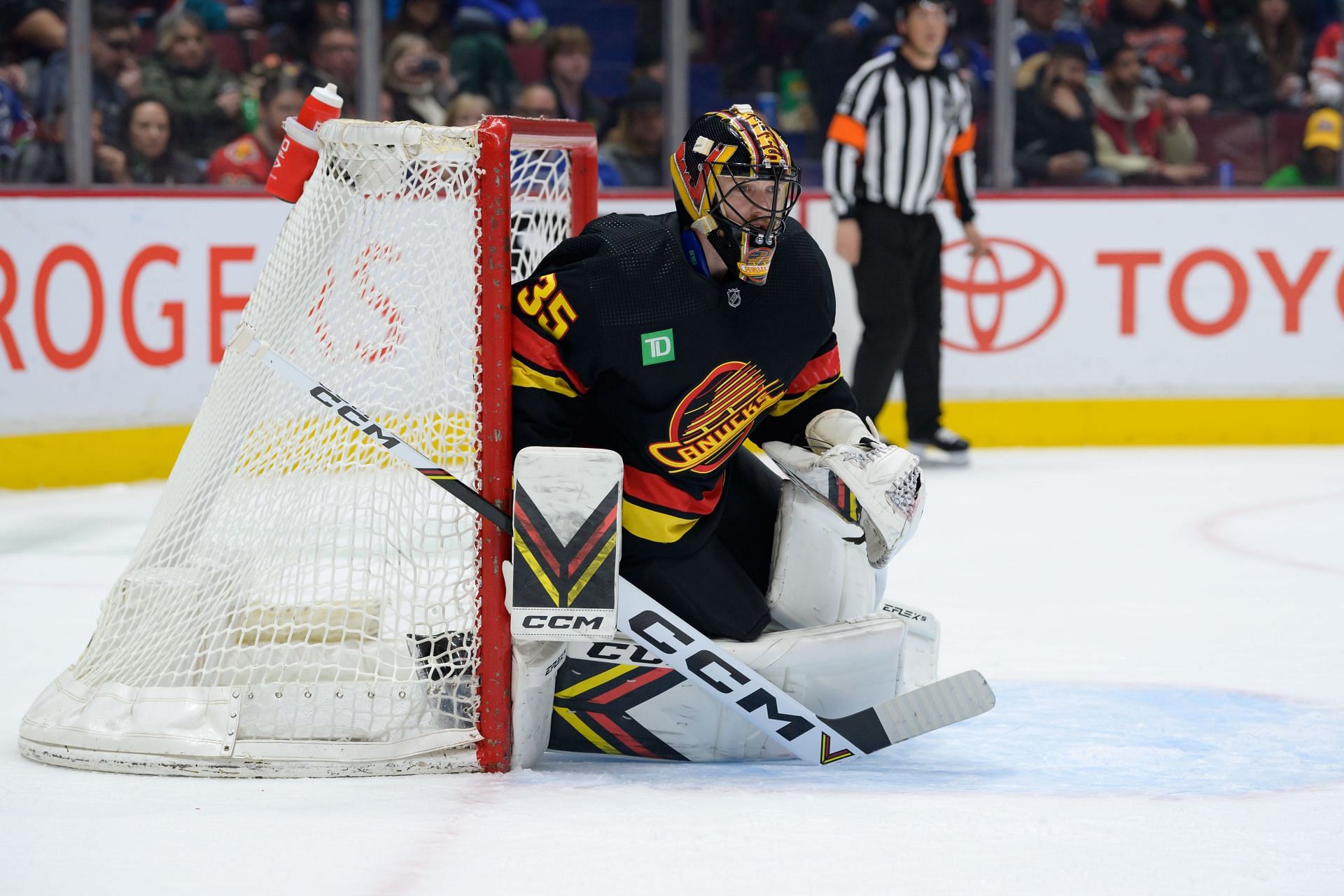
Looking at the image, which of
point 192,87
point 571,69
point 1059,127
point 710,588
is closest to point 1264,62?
point 1059,127

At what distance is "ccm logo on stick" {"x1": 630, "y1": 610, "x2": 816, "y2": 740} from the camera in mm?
2273

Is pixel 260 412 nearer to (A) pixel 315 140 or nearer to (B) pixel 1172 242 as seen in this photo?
(A) pixel 315 140

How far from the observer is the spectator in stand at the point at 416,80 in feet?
19.3

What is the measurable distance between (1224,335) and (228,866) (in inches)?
190

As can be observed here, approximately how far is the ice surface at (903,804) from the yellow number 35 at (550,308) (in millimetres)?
572

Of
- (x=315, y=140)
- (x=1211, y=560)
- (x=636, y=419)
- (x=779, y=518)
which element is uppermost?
(x=315, y=140)

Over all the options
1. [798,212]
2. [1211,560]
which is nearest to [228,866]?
[1211,560]

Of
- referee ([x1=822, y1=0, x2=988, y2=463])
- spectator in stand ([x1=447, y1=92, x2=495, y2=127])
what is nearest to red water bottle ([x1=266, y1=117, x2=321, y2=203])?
referee ([x1=822, y1=0, x2=988, y2=463])

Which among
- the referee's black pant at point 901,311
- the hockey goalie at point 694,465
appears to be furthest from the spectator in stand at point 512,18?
the hockey goalie at point 694,465

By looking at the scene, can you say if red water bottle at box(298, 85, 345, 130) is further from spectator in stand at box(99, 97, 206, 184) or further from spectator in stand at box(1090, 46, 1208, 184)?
spectator in stand at box(1090, 46, 1208, 184)

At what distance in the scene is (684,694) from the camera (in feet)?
7.72

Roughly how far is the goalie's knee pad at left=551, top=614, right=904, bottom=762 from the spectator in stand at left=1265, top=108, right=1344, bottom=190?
446 centimetres

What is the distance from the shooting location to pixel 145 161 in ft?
17.5

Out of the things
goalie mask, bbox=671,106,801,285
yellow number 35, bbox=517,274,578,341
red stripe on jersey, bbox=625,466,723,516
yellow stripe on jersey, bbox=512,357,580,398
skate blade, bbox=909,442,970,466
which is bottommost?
skate blade, bbox=909,442,970,466
